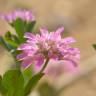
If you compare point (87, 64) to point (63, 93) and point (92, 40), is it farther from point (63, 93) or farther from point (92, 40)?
point (92, 40)

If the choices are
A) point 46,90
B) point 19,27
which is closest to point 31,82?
point 19,27

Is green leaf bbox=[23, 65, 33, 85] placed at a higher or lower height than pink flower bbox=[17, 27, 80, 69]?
lower

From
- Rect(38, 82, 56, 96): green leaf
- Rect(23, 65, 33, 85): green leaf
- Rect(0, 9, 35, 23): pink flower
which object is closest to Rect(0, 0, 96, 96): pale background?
Rect(38, 82, 56, 96): green leaf

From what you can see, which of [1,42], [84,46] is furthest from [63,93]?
[1,42]

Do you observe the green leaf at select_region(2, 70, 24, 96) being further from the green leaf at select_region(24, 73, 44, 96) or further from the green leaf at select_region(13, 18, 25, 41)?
the green leaf at select_region(13, 18, 25, 41)

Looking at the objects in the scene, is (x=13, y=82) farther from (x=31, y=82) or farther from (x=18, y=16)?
(x=18, y=16)
